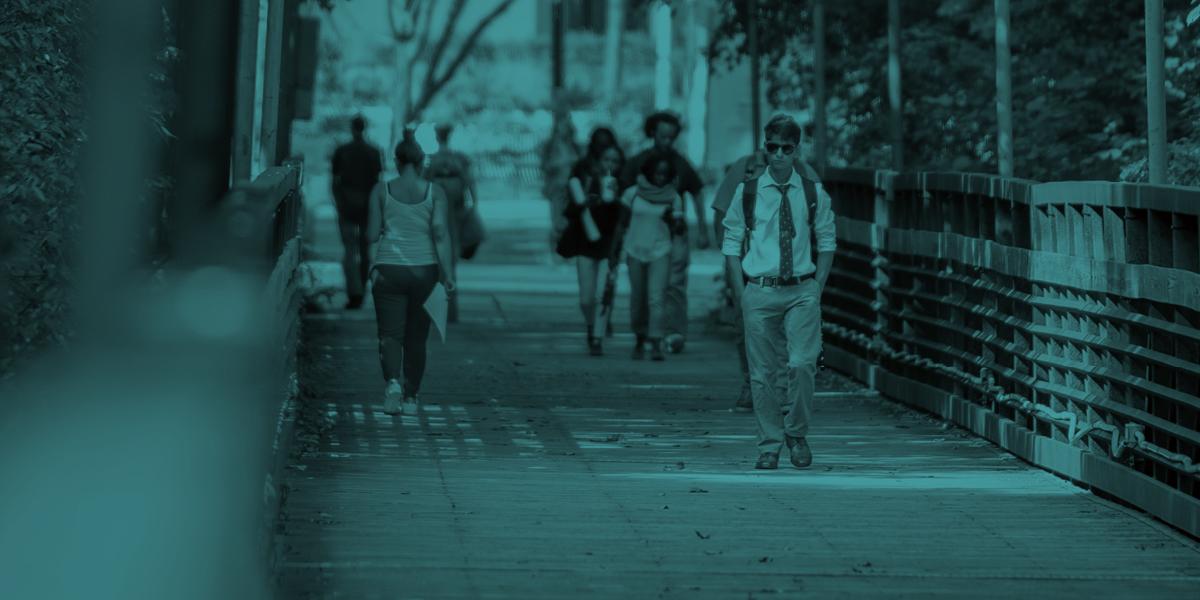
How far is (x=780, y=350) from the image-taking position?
1110cm

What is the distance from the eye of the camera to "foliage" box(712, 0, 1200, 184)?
51.9 feet

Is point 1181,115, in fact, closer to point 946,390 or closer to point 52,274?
point 946,390

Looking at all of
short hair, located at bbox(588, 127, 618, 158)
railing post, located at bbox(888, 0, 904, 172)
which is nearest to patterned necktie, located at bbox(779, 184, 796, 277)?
railing post, located at bbox(888, 0, 904, 172)

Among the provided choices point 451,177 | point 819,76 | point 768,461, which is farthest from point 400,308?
point 451,177

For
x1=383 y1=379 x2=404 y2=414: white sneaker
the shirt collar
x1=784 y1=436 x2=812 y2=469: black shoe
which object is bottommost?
x1=784 y1=436 x2=812 y2=469: black shoe

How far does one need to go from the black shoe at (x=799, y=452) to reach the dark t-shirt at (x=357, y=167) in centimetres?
1120

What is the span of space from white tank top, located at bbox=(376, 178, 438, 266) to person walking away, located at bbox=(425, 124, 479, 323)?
22.0 feet

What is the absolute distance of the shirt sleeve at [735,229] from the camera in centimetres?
1097

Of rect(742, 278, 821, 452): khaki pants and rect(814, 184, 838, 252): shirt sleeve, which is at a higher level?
rect(814, 184, 838, 252): shirt sleeve

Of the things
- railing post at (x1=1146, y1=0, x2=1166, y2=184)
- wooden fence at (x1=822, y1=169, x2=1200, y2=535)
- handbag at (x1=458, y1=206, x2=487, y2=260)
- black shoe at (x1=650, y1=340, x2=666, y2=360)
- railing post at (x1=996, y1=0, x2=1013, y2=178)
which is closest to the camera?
wooden fence at (x1=822, y1=169, x2=1200, y2=535)

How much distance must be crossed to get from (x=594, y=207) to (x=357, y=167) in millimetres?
4612

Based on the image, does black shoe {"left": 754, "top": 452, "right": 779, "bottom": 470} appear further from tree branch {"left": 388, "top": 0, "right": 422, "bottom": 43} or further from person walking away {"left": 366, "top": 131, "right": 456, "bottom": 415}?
tree branch {"left": 388, "top": 0, "right": 422, "bottom": 43}

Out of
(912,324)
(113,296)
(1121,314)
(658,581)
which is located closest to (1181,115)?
(912,324)

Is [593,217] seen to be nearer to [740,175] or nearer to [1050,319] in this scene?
[740,175]
